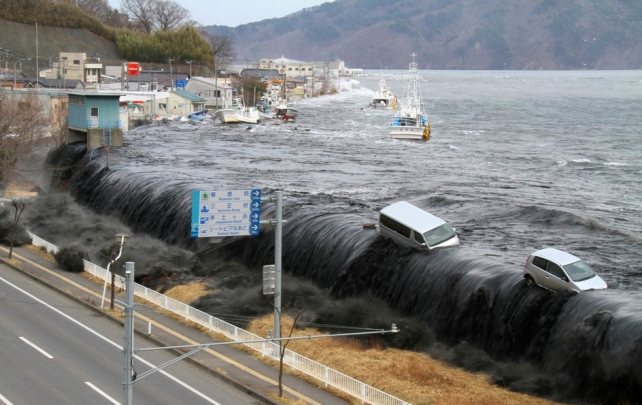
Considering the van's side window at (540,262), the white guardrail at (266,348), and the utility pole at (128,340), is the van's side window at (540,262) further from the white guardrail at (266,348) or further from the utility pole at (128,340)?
the utility pole at (128,340)

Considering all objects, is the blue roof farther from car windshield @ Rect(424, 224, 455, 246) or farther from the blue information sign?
the blue information sign

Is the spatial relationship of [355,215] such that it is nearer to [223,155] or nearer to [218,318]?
[218,318]

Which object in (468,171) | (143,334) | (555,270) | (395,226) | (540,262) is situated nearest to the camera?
(555,270)

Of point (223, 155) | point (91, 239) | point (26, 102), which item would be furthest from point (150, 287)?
point (26, 102)

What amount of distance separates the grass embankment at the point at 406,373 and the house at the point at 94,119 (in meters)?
38.5

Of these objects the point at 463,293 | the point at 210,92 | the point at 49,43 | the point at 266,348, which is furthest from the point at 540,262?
the point at 49,43

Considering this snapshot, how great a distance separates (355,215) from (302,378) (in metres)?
18.2

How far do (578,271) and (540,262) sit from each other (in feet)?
3.85

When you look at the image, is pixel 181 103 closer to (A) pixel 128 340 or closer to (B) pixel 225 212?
(B) pixel 225 212

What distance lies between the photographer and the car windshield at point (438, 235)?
3594 centimetres

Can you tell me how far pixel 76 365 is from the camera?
90.2 feet

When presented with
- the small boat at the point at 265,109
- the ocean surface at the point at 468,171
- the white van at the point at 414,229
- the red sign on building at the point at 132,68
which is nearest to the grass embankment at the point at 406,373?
the white van at the point at 414,229

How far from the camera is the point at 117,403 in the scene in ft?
80.8

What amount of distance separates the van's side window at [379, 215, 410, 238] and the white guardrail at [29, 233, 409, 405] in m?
8.28
